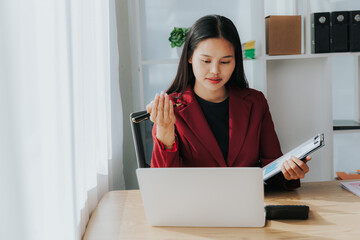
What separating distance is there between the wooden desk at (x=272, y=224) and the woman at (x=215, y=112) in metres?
0.19

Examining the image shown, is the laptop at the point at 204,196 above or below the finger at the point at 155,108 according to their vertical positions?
below

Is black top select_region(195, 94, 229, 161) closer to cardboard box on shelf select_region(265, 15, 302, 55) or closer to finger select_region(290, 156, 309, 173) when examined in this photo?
finger select_region(290, 156, 309, 173)

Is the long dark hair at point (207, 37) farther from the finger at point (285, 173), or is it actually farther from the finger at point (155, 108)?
the finger at point (285, 173)

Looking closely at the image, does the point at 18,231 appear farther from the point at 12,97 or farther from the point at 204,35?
the point at 204,35

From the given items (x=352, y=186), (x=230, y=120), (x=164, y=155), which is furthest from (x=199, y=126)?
(x=352, y=186)

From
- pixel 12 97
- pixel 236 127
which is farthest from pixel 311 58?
pixel 12 97

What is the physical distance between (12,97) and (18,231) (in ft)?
0.75

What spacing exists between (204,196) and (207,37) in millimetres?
855

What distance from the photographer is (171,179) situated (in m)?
1.12

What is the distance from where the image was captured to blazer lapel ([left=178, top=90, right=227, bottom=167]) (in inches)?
68.3

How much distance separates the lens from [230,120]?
6.03 ft

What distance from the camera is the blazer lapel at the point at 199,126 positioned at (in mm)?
1734

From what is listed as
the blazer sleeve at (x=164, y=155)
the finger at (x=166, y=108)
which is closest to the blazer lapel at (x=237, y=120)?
the blazer sleeve at (x=164, y=155)

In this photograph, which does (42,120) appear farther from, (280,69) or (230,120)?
(280,69)
